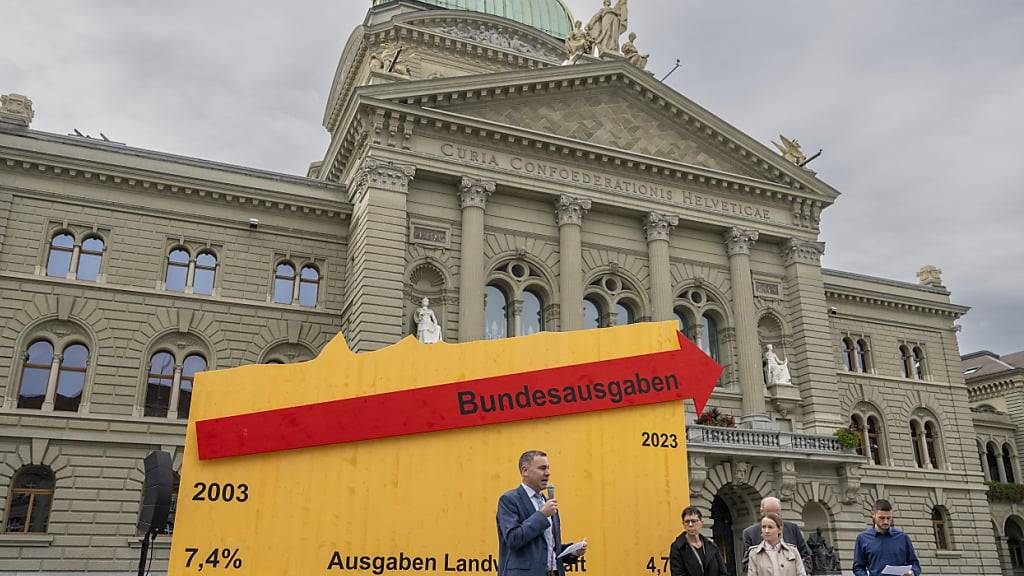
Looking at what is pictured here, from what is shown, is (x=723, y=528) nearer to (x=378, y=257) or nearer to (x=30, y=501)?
(x=378, y=257)

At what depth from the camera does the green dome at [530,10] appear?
47.6 metres

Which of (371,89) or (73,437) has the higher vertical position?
(371,89)

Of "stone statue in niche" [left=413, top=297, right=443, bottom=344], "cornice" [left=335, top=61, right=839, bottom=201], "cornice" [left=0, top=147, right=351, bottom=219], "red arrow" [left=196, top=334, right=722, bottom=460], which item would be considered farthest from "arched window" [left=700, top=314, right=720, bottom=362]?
"red arrow" [left=196, top=334, right=722, bottom=460]

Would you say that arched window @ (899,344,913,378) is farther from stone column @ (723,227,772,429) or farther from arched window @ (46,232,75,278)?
arched window @ (46,232,75,278)

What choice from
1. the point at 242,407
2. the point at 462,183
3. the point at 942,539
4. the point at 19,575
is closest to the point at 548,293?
the point at 462,183

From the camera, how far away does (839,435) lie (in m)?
31.5

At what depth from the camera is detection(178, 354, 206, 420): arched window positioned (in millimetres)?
27984

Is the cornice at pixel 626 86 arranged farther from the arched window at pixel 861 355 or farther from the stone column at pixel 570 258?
the arched window at pixel 861 355

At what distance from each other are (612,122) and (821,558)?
18459 millimetres

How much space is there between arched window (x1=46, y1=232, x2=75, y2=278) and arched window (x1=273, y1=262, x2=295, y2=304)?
22.3 feet

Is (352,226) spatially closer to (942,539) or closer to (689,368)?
(689,368)

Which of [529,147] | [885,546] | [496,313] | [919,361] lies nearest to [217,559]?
[885,546]

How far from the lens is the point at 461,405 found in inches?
416

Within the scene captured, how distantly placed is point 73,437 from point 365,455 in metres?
19.7
